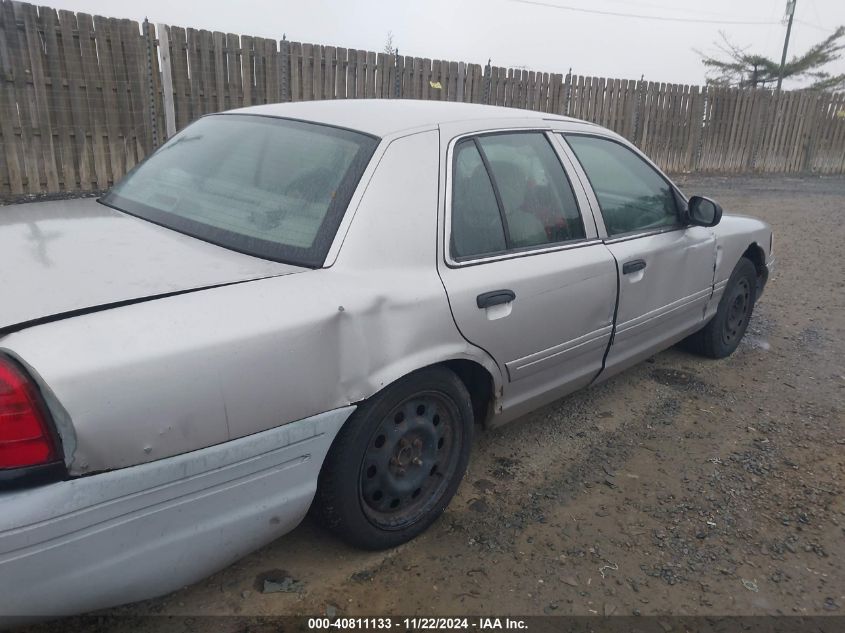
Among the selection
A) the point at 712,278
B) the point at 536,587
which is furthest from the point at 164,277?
the point at 712,278

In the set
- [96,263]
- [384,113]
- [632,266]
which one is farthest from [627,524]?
[96,263]

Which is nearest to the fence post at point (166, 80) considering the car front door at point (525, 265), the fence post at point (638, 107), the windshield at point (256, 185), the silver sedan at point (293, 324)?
the silver sedan at point (293, 324)

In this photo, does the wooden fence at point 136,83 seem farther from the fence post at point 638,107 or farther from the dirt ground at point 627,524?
the dirt ground at point 627,524

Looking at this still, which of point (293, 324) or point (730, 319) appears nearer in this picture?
point (293, 324)

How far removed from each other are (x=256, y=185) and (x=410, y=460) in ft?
3.94

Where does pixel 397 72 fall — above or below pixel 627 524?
above

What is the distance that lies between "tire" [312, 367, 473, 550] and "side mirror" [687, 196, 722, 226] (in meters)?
1.97

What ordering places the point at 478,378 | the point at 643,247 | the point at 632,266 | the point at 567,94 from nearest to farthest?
the point at 478,378
the point at 632,266
the point at 643,247
the point at 567,94

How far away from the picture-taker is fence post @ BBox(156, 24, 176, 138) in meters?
7.29

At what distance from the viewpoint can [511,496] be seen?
2.96m

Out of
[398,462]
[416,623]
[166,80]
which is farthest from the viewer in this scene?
[166,80]

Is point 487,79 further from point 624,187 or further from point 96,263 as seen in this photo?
point 96,263

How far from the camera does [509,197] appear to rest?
113 inches

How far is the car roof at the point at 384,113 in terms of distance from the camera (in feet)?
8.69
